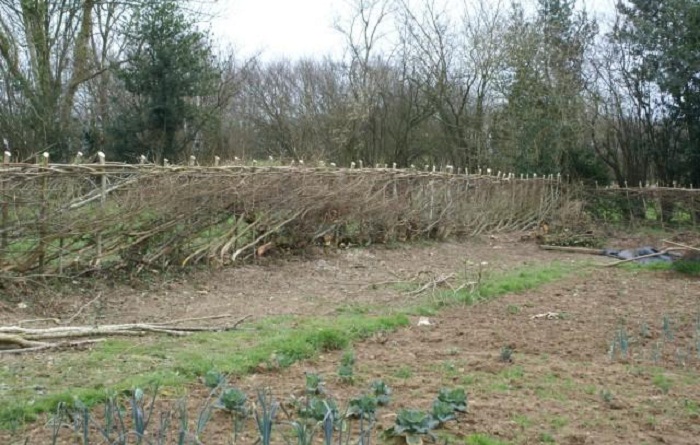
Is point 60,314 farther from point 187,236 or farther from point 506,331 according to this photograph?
point 506,331

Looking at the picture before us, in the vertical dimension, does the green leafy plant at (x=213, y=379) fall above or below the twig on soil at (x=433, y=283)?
above

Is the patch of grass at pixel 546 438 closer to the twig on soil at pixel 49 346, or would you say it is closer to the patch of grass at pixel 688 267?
the twig on soil at pixel 49 346

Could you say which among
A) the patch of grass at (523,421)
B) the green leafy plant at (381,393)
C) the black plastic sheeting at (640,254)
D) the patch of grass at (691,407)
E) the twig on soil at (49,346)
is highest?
the green leafy plant at (381,393)

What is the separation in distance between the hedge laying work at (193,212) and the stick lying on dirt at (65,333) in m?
2.24

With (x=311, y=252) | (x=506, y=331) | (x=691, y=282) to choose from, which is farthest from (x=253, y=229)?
(x=691, y=282)

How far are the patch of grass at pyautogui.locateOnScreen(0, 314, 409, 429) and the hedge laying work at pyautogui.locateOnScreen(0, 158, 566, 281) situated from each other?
8.66ft

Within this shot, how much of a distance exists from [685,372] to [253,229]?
6.90 meters

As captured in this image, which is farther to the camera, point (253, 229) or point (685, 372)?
point (253, 229)

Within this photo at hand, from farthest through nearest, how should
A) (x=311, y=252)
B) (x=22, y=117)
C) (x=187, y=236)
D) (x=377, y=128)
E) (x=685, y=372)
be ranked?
(x=377, y=128)
(x=22, y=117)
(x=311, y=252)
(x=187, y=236)
(x=685, y=372)

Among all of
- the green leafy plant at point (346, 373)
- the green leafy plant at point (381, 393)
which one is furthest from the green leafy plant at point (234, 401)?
the green leafy plant at point (346, 373)

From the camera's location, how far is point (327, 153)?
26234 mm

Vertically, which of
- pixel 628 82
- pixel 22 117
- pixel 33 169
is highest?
pixel 628 82

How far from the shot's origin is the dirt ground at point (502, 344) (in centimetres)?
393

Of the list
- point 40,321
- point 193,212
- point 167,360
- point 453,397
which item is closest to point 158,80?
point 193,212
